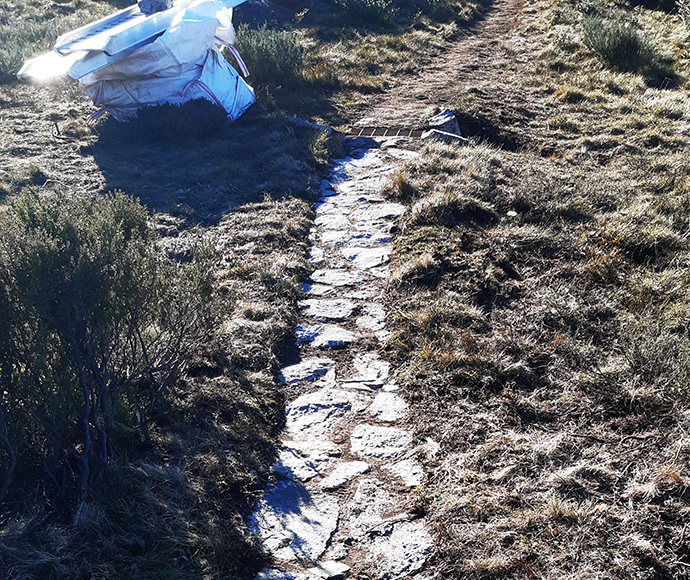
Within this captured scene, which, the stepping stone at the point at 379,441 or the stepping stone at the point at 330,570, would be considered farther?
the stepping stone at the point at 379,441

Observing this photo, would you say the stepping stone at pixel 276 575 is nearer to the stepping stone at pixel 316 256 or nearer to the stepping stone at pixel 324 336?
the stepping stone at pixel 324 336

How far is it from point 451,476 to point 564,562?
29.3 inches

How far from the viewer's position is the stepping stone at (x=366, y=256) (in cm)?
536

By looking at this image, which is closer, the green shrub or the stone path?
the stone path

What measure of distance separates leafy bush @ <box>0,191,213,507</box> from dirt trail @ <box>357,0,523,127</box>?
6393 millimetres

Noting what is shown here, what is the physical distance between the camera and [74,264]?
2631 millimetres

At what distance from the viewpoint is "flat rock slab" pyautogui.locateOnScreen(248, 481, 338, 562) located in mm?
2838

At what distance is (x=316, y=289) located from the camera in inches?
199

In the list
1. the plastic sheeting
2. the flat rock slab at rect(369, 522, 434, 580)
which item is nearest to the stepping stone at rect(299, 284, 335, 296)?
the flat rock slab at rect(369, 522, 434, 580)

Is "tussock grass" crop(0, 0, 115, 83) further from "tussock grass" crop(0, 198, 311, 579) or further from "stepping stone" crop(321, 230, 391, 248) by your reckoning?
"tussock grass" crop(0, 198, 311, 579)

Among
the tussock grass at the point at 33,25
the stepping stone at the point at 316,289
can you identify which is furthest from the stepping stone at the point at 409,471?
the tussock grass at the point at 33,25

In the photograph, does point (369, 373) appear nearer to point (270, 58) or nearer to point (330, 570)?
point (330, 570)

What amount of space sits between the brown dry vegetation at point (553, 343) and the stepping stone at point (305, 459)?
0.60m

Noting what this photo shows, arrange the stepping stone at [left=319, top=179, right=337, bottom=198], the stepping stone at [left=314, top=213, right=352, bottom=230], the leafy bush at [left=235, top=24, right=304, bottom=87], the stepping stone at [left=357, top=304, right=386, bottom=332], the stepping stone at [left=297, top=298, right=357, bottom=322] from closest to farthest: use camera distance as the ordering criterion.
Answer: the stepping stone at [left=357, top=304, right=386, bottom=332] → the stepping stone at [left=297, top=298, right=357, bottom=322] → the stepping stone at [left=314, top=213, right=352, bottom=230] → the stepping stone at [left=319, top=179, right=337, bottom=198] → the leafy bush at [left=235, top=24, right=304, bottom=87]
